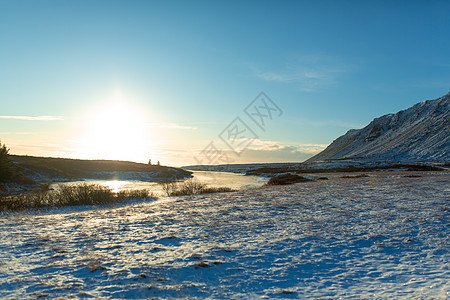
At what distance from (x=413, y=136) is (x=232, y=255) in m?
160

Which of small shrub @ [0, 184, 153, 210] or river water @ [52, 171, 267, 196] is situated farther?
river water @ [52, 171, 267, 196]

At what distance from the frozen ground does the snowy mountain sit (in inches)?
4677

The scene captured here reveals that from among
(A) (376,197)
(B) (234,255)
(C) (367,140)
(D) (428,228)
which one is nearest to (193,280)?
(B) (234,255)

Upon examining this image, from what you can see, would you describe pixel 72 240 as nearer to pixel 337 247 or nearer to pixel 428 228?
pixel 337 247

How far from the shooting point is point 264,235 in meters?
9.71

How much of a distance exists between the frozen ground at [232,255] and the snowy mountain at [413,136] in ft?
390

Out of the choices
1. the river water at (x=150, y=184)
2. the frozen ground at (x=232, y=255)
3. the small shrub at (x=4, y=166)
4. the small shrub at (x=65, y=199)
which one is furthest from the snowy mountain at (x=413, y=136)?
the small shrub at (x=4, y=166)

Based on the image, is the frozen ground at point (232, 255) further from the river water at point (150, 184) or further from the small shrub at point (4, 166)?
the small shrub at point (4, 166)

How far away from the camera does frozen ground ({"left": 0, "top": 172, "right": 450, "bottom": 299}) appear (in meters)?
5.92

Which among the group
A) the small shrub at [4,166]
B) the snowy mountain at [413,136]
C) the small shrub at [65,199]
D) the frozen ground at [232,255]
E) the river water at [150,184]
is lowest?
the river water at [150,184]

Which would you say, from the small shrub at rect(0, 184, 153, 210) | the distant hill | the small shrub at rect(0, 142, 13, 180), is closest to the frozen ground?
the small shrub at rect(0, 184, 153, 210)

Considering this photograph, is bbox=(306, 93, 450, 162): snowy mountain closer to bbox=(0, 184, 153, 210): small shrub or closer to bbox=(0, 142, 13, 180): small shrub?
bbox=(0, 184, 153, 210): small shrub

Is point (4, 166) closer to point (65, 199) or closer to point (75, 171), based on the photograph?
point (65, 199)

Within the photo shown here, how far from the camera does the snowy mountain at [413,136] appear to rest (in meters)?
116
